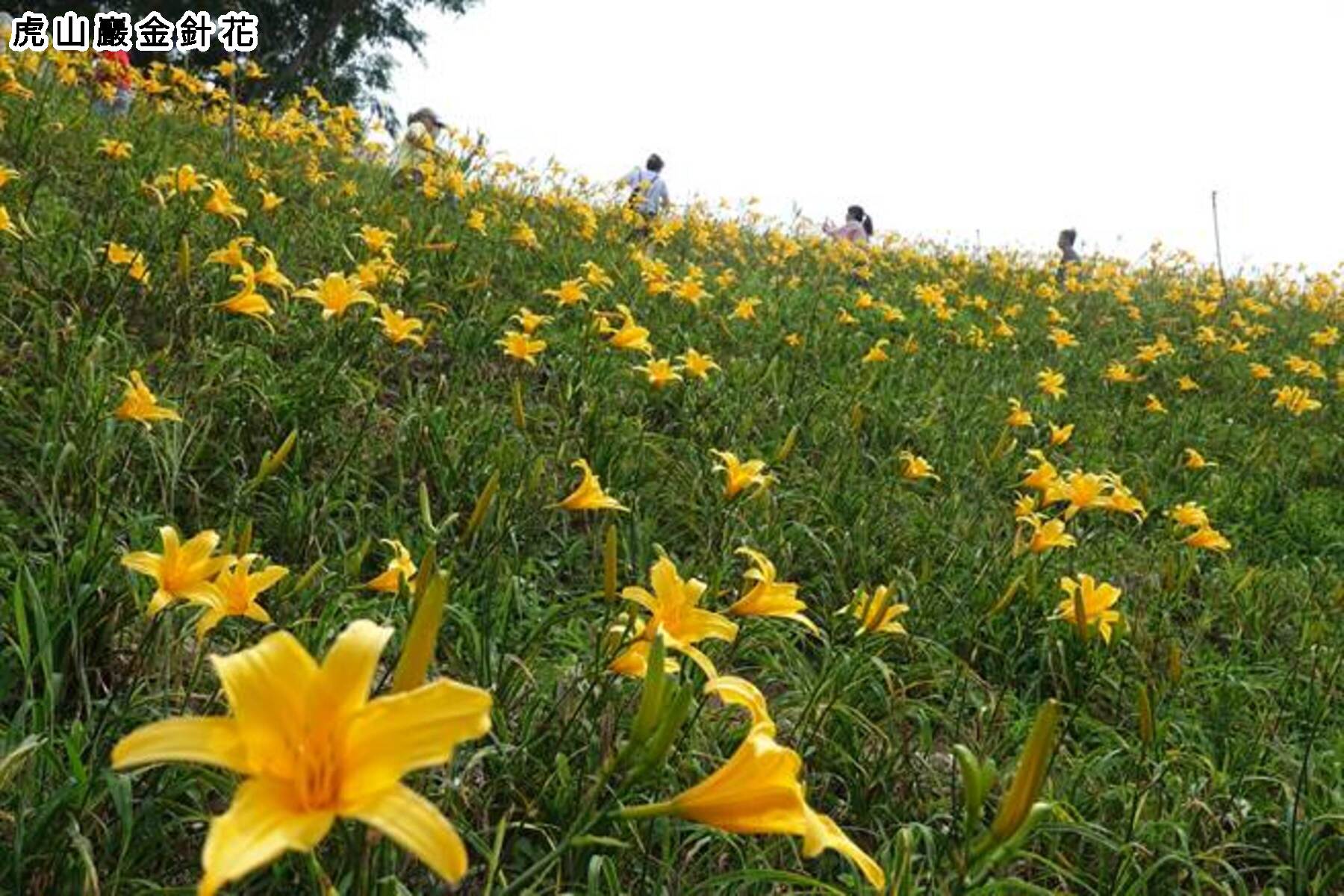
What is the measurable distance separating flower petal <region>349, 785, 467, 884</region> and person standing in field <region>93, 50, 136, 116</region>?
19.5 ft

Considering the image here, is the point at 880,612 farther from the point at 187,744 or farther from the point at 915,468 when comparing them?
the point at 915,468

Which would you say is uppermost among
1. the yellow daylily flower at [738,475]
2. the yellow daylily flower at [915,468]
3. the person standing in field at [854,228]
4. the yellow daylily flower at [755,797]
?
the person standing in field at [854,228]

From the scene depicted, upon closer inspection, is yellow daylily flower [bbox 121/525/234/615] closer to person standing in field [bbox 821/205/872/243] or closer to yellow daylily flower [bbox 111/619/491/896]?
yellow daylily flower [bbox 111/619/491/896]

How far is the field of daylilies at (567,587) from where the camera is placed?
116 cm

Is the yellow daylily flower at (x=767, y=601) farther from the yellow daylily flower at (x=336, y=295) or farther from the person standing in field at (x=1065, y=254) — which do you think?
the person standing in field at (x=1065, y=254)

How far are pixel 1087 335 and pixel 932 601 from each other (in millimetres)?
5737

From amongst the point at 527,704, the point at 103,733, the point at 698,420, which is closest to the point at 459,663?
the point at 527,704

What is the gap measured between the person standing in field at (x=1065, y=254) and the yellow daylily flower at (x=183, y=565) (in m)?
9.76

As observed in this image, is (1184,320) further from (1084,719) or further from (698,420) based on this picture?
(1084,719)

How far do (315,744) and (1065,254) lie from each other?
1249 centimetres

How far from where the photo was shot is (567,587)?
9.94 feet

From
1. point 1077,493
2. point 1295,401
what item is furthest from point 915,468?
point 1295,401

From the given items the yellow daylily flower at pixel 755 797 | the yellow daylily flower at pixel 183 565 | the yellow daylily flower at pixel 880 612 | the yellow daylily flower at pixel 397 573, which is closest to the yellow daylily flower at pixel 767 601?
the yellow daylily flower at pixel 880 612

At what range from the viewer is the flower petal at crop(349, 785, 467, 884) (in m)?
0.74
